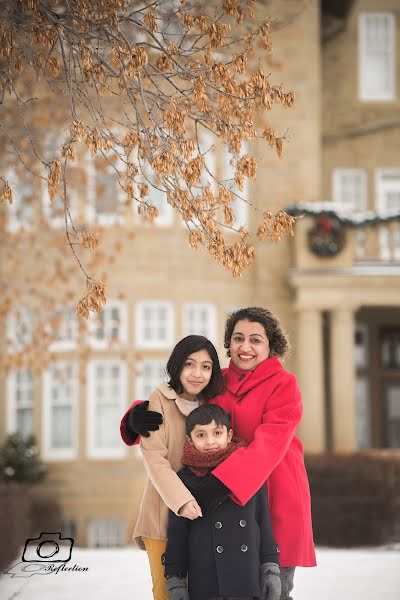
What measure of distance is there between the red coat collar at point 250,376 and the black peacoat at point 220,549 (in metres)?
0.58

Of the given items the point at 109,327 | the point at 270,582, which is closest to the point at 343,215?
the point at 109,327

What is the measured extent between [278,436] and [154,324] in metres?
12.0

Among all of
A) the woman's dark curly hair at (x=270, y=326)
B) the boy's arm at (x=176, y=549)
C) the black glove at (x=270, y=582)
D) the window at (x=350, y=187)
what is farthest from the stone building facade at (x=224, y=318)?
the black glove at (x=270, y=582)

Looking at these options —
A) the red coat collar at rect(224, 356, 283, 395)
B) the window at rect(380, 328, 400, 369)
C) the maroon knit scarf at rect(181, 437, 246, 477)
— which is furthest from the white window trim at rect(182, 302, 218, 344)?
the maroon knit scarf at rect(181, 437, 246, 477)

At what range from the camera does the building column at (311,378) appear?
1562cm

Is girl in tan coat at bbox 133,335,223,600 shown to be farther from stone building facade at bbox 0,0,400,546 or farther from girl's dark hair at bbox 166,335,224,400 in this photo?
stone building facade at bbox 0,0,400,546

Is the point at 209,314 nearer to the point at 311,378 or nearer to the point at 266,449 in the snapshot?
the point at 311,378

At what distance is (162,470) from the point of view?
4750mm

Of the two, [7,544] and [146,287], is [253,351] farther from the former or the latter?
[146,287]

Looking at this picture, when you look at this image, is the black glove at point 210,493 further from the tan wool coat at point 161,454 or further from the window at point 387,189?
the window at point 387,189

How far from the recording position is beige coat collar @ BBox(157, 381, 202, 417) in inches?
197

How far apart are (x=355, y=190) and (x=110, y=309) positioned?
577cm

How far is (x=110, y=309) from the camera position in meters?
16.8

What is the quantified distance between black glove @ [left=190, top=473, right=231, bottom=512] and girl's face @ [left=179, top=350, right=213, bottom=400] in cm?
50
